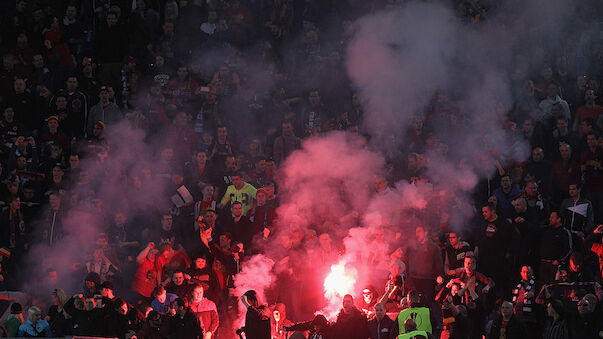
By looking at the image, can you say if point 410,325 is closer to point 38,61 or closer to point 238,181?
point 238,181

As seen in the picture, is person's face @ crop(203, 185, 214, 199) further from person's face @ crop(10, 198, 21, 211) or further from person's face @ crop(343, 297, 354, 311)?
person's face @ crop(343, 297, 354, 311)

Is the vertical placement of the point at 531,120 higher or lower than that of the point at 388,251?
higher

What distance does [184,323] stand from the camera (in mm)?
10953

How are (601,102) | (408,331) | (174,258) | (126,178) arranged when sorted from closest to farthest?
(408,331) < (174,258) < (126,178) < (601,102)

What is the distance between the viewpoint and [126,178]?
13602 millimetres

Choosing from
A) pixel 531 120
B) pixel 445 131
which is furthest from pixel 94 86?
pixel 531 120

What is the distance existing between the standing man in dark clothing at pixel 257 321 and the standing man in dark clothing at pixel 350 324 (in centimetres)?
82

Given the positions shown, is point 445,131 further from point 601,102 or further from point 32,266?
point 32,266

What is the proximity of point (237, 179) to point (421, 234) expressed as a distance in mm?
2697

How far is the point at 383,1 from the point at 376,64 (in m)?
1.42

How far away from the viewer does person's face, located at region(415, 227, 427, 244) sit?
12.5 metres

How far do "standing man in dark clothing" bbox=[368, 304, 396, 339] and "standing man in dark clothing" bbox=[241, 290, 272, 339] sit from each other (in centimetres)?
128

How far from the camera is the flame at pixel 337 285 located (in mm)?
12398

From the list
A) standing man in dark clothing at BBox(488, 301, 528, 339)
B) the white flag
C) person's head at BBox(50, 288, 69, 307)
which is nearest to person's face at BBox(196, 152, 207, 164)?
person's head at BBox(50, 288, 69, 307)
